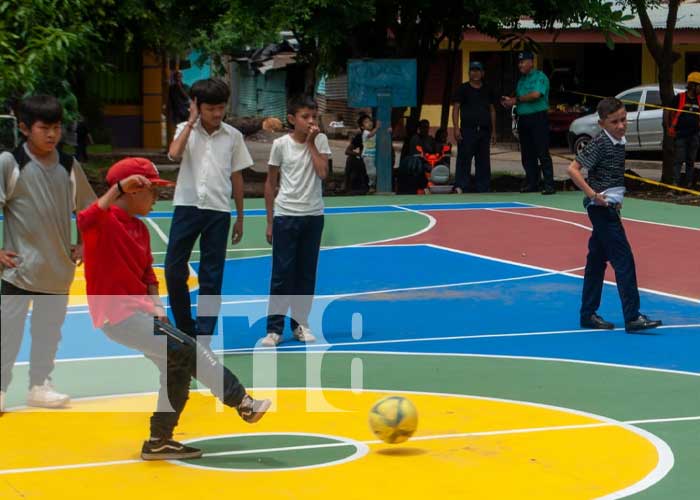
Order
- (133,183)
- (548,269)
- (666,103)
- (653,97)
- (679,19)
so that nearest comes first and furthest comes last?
(133,183) → (548,269) → (666,103) → (653,97) → (679,19)

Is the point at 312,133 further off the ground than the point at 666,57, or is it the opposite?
the point at 666,57

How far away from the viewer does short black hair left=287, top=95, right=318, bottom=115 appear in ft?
33.3

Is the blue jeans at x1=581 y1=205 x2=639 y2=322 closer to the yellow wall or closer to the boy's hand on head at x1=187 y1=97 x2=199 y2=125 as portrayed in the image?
the boy's hand on head at x1=187 y1=97 x2=199 y2=125

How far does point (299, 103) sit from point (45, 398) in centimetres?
315

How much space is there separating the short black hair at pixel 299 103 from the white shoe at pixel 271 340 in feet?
5.56

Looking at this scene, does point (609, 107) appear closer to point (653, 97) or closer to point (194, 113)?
point (194, 113)

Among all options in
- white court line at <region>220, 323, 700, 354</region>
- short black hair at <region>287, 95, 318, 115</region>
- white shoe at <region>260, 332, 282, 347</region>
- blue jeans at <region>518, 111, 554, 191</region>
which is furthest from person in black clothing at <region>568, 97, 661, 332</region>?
blue jeans at <region>518, 111, 554, 191</region>

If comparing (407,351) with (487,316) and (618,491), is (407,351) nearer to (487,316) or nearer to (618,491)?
(487,316)

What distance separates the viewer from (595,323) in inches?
432

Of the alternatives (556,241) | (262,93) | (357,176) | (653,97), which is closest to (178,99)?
(357,176)

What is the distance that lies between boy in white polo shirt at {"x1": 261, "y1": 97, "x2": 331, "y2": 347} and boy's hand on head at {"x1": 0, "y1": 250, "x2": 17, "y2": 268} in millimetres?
→ 2712

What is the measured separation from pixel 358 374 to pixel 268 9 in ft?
42.0

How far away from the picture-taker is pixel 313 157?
10258mm

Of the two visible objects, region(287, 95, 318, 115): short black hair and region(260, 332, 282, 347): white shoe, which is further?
region(260, 332, 282, 347): white shoe
